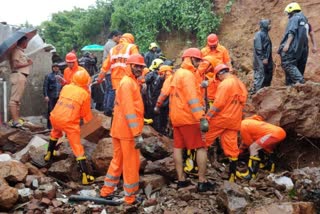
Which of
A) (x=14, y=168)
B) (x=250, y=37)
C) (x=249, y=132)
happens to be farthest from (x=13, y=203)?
(x=250, y=37)

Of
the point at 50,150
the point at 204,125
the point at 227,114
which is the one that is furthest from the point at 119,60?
the point at 204,125

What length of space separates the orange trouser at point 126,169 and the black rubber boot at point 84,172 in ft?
2.07

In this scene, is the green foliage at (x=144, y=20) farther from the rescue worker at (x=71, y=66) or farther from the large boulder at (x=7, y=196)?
the large boulder at (x=7, y=196)

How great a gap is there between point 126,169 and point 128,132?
1.66 ft

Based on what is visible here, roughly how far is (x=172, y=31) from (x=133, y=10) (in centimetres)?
183

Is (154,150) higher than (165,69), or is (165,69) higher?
(165,69)

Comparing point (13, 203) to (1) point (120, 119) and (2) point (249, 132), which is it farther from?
(2) point (249, 132)

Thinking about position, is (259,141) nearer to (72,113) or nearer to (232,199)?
(232,199)

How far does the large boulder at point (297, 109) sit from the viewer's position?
6988mm

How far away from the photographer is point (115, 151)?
5.89m

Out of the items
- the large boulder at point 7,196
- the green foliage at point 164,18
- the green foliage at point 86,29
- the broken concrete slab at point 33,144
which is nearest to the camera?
the large boulder at point 7,196

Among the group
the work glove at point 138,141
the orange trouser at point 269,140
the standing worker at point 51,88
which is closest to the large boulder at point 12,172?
the work glove at point 138,141

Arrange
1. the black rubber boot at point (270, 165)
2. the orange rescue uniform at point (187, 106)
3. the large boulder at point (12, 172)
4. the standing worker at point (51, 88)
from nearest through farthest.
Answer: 1. the orange rescue uniform at point (187, 106)
2. the large boulder at point (12, 172)
3. the black rubber boot at point (270, 165)
4. the standing worker at point (51, 88)

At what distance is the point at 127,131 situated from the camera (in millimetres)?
5703
